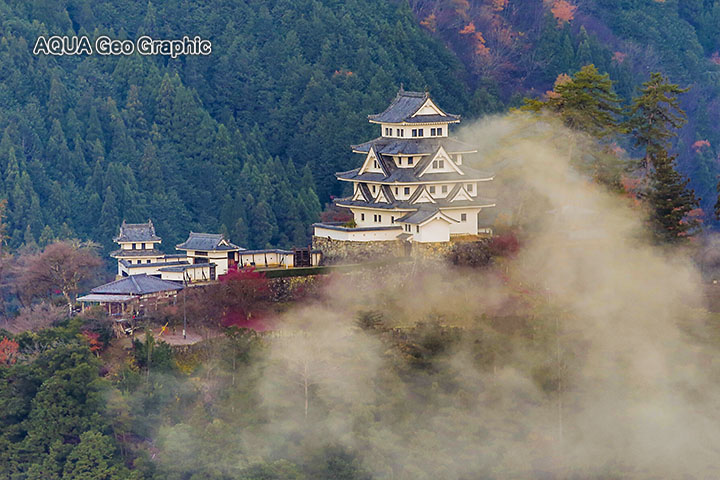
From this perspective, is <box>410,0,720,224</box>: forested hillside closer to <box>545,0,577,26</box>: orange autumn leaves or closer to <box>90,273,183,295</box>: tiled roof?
<box>545,0,577,26</box>: orange autumn leaves

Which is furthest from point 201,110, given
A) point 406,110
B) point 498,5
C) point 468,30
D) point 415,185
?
point 415,185

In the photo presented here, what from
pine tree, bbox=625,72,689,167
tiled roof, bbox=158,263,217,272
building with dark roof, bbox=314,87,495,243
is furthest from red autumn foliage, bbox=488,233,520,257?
tiled roof, bbox=158,263,217,272

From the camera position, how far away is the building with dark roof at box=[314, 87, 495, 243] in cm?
5819

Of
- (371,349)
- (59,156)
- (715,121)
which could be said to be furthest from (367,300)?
(715,121)

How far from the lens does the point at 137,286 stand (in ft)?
182

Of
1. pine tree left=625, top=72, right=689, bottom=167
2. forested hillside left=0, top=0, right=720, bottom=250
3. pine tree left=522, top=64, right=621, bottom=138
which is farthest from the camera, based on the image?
forested hillside left=0, top=0, right=720, bottom=250

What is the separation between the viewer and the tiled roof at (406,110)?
60031 mm

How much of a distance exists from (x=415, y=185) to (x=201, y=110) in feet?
86.4

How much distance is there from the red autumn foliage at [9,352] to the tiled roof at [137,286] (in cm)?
288

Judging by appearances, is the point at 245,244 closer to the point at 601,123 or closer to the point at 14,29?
Answer: the point at 14,29

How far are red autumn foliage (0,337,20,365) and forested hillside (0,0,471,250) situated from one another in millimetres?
17407

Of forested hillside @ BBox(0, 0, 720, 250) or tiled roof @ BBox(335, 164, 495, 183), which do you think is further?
forested hillside @ BBox(0, 0, 720, 250)

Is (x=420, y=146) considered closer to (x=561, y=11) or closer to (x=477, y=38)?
(x=477, y=38)

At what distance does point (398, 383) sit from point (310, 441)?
3.41 metres
